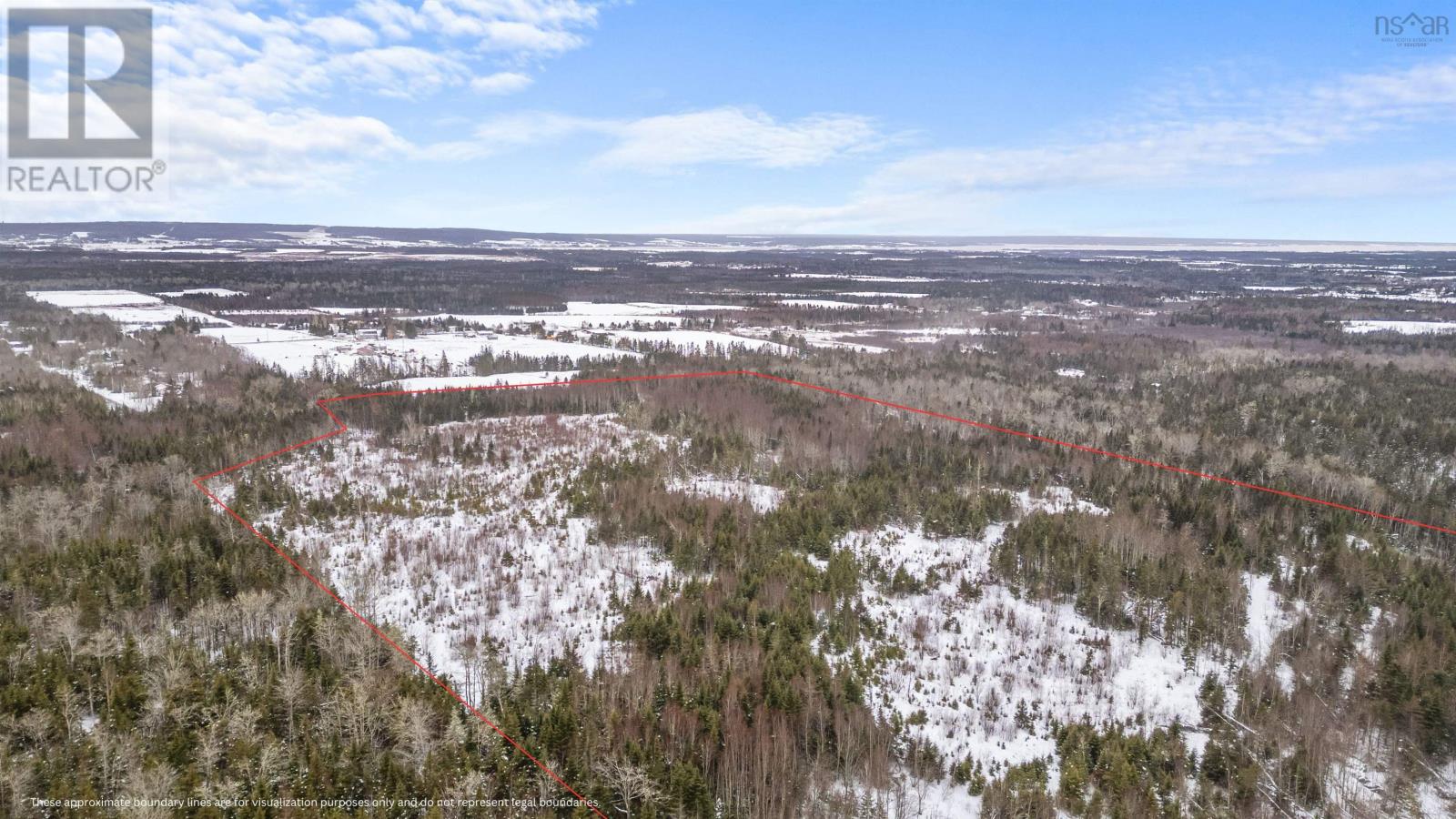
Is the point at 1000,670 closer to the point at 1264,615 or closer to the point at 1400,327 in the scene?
the point at 1264,615

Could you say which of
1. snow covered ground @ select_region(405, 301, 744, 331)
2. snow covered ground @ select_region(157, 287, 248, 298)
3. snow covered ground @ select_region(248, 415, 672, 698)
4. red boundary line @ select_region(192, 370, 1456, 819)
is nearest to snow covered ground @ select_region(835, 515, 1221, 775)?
snow covered ground @ select_region(248, 415, 672, 698)

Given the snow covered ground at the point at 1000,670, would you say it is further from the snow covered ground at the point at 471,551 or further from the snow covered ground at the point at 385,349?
the snow covered ground at the point at 385,349

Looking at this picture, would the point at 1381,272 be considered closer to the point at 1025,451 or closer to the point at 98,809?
the point at 1025,451

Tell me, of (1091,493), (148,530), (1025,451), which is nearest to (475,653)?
(148,530)

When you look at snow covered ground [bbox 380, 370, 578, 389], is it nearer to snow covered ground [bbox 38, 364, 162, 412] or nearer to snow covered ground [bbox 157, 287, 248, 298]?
snow covered ground [bbox 38, 364, 162, 412]

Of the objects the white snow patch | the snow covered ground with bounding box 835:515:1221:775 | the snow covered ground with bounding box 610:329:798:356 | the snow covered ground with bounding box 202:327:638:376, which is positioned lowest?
the snow covered ground with bounding box 835:515:1221:775

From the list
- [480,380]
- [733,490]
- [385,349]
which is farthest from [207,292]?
[733,490]

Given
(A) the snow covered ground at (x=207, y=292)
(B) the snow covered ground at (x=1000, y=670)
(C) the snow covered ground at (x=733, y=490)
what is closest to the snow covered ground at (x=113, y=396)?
(C) the snow covered ground at (x=733, y=490)
